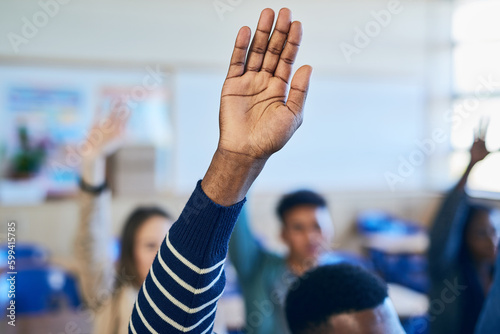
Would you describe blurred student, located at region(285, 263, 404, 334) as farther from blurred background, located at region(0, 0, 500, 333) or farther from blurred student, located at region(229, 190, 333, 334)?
blurred background, located at region(0, 0, 500, 333)

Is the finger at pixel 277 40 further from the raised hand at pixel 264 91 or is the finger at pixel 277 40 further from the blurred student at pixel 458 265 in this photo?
the blurred student at pixel 458 265

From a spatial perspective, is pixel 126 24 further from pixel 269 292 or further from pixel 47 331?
pixel 269 292

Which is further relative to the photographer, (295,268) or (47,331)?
(47,331)

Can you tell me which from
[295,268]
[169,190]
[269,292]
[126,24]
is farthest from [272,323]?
[126,24]

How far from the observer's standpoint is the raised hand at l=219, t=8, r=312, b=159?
70 centimetres

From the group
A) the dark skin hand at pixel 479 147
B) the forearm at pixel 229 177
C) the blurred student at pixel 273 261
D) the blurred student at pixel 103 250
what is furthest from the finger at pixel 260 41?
the blurred student at pixel 273 261

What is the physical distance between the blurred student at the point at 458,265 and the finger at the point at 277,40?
3.22 feet

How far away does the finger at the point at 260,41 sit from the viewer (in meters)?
0.75

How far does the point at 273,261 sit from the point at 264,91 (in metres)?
1.48

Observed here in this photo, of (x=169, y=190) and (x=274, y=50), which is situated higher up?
(x=274, y=50)

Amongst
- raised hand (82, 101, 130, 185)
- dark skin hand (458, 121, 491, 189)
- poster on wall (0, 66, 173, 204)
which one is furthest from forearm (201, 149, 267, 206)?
poster on wall (0, 66, 173, 204)

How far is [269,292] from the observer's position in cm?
203

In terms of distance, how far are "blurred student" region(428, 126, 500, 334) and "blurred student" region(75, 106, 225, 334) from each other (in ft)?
2.47

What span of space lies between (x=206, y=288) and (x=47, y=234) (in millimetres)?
4439
